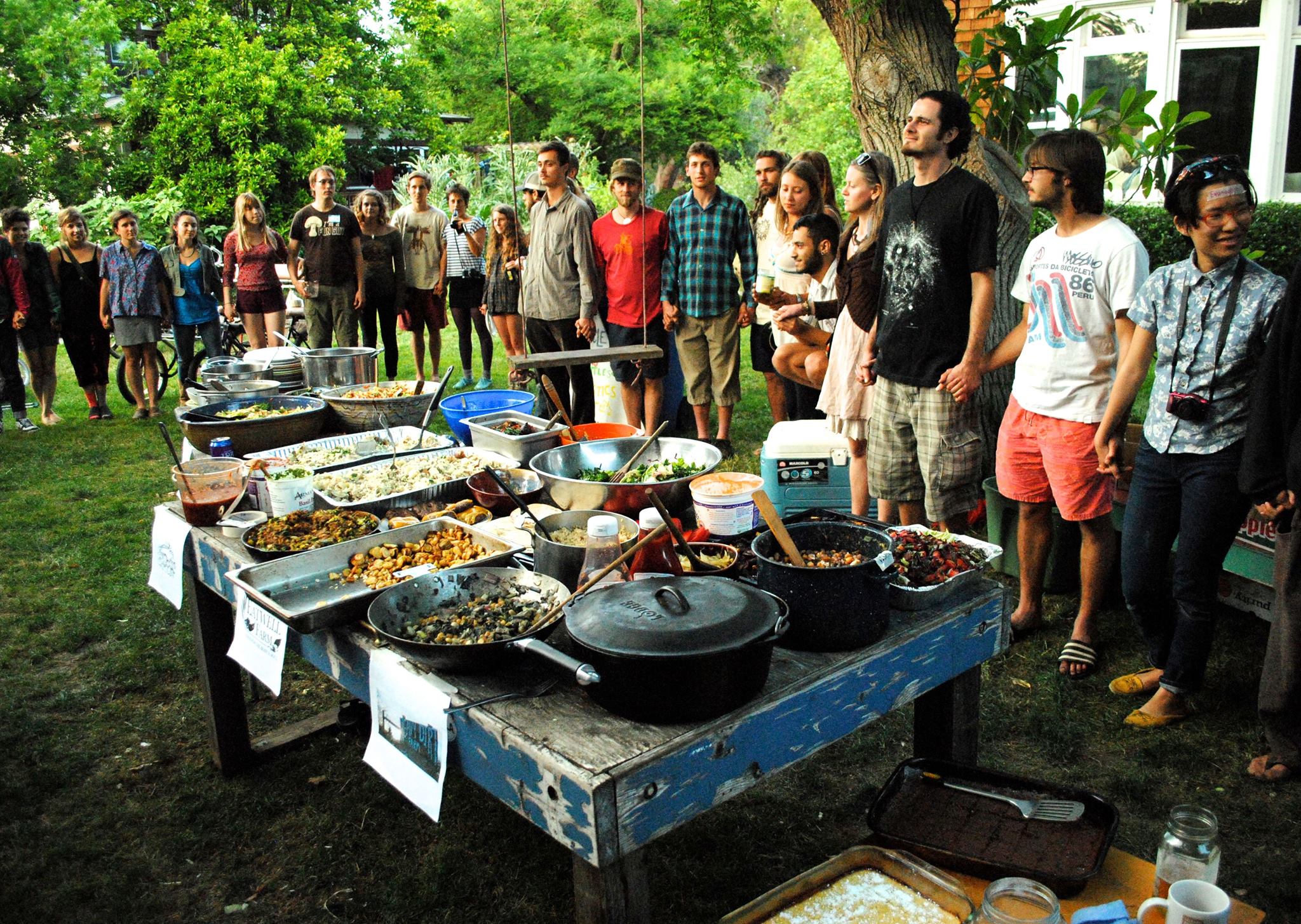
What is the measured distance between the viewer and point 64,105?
19.6 meters

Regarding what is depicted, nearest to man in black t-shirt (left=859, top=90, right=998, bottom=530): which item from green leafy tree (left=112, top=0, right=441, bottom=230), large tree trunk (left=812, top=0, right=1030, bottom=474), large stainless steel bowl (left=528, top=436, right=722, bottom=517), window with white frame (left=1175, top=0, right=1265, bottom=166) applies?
large tree trunk (left=812, top=0, right=1030, bottom=474)

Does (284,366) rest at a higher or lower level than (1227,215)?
lower

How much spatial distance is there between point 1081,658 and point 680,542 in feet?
7.52

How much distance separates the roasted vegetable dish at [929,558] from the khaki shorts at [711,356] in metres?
4.35

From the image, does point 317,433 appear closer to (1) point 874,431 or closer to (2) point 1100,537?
(1) point 874,431

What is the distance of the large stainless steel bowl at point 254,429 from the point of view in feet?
12.0

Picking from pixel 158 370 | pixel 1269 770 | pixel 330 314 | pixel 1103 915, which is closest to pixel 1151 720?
pixel 1269 770

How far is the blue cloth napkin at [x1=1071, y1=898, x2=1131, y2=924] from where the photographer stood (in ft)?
6.03

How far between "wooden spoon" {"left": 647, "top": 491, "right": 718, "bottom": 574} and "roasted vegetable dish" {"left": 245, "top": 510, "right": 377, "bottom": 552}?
0.94m

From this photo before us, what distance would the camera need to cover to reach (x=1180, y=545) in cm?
317

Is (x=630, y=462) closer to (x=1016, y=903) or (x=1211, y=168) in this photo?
(x=1016, y=903)

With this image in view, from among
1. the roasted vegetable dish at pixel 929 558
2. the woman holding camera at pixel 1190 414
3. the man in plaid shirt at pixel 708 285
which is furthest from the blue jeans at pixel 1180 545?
the man in plaid shirt at pixel 708 285

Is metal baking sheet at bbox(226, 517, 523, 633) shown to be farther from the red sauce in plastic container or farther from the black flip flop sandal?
the black flip flop sandal

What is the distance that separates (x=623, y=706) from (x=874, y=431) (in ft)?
8.69
